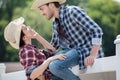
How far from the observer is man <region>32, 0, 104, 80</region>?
178 inches

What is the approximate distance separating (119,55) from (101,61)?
290 millimetres

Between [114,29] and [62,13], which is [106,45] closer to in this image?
[114,29]

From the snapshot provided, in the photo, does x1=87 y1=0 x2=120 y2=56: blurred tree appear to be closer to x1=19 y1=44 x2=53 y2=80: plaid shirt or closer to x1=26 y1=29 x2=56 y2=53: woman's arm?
x1=26 y1=29 x2=56 y2=53: woman's arm

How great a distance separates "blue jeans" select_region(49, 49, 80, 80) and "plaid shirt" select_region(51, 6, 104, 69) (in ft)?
0.24

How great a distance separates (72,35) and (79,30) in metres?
0.09

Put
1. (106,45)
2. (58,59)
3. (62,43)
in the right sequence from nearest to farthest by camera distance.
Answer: (58,59)
(62,43)
(106,45)

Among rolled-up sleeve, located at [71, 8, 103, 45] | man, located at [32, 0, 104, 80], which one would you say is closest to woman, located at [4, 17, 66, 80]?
man, located at [32, 0, 104, 80]

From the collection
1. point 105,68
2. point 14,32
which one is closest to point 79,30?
point 105,68

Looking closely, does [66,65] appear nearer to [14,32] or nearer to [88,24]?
[88,24]

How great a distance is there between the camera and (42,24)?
136 feet

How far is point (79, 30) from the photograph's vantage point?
4.66 metres

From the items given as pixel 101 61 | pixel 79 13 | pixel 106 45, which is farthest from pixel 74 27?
pixel 106 45

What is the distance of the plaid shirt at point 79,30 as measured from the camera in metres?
4.56

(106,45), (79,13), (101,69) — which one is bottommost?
(106,45)
